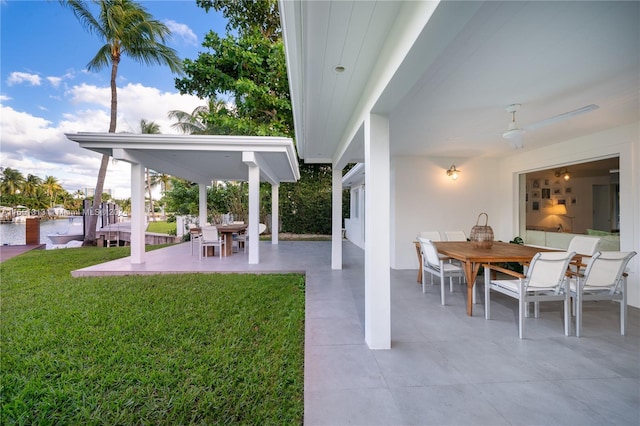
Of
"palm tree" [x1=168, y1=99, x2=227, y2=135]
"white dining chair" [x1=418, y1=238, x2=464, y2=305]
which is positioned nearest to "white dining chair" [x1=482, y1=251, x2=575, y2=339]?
"white dining chair" [x1=418, y1=238, x2=464, y2=305]

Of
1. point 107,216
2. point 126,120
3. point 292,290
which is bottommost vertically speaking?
point 292,290

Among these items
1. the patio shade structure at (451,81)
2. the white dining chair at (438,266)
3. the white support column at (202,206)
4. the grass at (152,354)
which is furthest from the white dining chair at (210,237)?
the white dining chair at (438,266)

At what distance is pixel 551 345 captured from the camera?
115 inches

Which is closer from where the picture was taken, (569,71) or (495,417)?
(495,417)

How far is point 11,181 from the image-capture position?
31.7 meters

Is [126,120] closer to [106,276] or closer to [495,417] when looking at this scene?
[106,276]

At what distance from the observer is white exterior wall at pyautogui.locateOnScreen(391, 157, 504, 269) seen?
22.0 feet

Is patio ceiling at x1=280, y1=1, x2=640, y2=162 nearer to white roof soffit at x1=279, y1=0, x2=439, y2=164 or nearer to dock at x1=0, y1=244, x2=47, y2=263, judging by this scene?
white roof soffit at x1=279, y1=0, x2=439, y2=164

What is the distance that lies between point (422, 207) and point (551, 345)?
4154mm

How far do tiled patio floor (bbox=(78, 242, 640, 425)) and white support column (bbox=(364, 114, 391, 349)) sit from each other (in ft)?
0.81

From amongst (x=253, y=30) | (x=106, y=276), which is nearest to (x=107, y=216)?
(x=106, y=276)

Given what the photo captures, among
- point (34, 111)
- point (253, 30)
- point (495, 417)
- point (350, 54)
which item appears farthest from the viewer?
point (34, 111)

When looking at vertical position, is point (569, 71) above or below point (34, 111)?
below

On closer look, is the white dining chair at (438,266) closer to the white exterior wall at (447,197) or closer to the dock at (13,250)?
the white exterior wall at (447,197)
